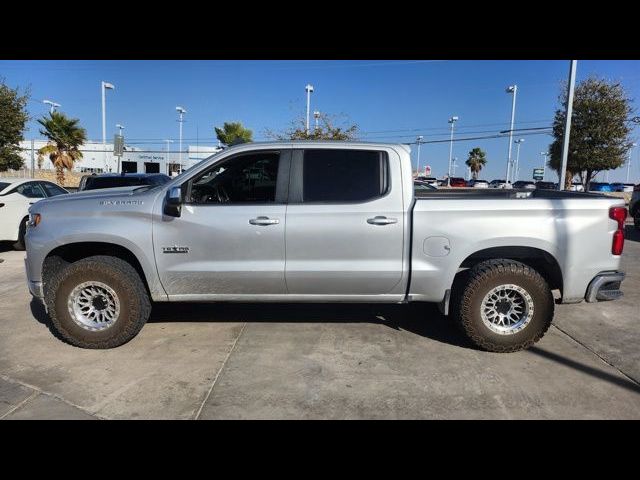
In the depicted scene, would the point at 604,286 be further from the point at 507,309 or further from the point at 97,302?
the point at 97,302

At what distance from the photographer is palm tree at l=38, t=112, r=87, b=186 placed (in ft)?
104

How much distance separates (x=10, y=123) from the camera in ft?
56.4

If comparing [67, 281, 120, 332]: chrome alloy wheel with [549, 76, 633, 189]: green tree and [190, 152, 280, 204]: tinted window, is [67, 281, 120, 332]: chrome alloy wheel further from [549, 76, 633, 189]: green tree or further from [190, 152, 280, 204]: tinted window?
[549, 76, 633, 189]: green tree

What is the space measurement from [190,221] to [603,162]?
2235 centimetres

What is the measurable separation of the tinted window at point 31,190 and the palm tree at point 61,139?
24196 millimetres

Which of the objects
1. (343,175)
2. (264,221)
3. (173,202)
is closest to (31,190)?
(173,202)

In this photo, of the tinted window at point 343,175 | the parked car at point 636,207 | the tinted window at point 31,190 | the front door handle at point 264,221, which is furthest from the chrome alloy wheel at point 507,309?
the parked car at point 636,207

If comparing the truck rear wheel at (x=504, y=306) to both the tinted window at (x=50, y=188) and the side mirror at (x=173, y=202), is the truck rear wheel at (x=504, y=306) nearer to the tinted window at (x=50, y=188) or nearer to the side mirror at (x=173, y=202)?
the side mirror at (x=173, y=202)

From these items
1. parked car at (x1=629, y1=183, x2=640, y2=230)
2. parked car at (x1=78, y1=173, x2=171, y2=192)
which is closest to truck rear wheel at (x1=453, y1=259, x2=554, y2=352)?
parked car at (x1=78, y1=173, x2=171, y2=192)

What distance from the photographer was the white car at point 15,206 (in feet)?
30.9

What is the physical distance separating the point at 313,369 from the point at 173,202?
1.95 meters

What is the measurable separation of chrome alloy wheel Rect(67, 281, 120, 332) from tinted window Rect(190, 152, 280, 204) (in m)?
1.21
